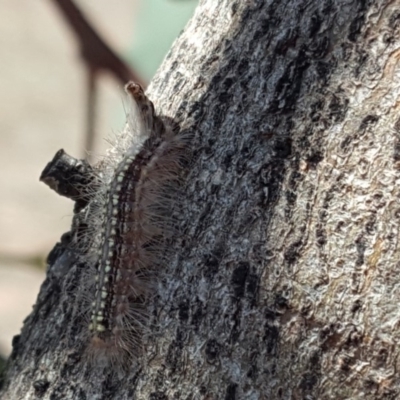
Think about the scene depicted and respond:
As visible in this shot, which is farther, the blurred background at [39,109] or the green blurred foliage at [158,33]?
the blurred background at [39,109]

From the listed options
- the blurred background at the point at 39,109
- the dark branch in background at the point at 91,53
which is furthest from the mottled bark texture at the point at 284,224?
the blurred background at the point at 39,109

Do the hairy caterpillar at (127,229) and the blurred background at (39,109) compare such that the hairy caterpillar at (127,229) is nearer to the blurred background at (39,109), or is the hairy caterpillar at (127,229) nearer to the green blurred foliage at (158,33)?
the green blurred foliage at (158,33)

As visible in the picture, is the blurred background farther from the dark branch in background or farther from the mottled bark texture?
the mottled bark texture

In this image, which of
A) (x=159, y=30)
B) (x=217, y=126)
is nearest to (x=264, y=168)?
(x=217, y=126)

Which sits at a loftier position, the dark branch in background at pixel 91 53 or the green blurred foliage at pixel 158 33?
the green blurred foliage at pixel 158 33

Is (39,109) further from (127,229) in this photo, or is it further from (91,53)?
(127,229)

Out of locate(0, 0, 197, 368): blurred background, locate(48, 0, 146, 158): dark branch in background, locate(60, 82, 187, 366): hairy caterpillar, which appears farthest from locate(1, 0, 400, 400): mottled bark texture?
locate(0, 0, 197, 368): blurred background
